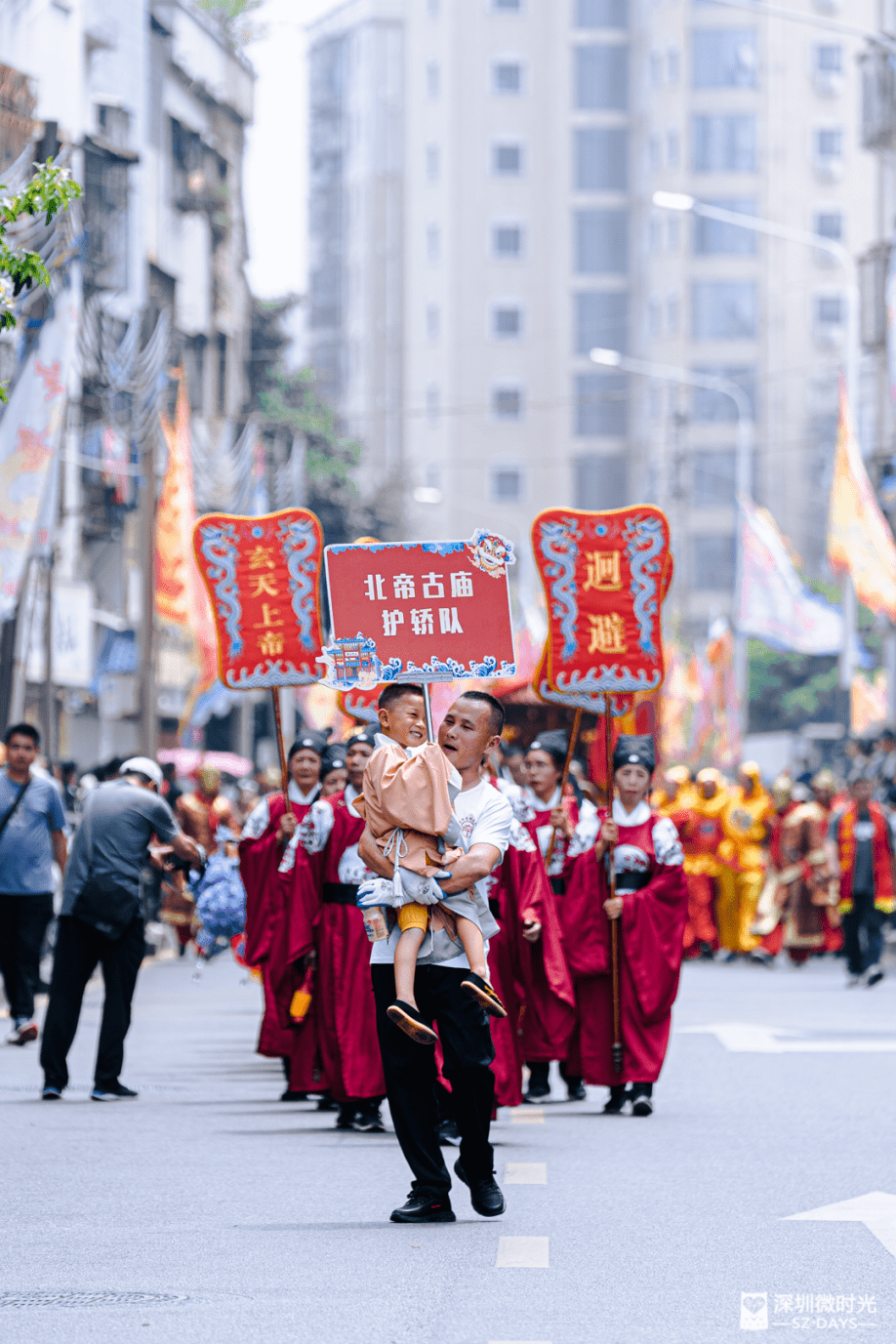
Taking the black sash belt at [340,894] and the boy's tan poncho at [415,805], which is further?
the black sash belt at [340,894]

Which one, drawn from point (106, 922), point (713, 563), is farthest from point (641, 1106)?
point (713, 563)

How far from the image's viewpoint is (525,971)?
1187 cm

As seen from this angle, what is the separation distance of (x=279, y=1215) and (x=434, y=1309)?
1.80 metres

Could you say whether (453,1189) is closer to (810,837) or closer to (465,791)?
(465,791)

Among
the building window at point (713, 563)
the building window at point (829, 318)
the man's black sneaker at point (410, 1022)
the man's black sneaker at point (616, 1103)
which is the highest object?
the building window at point (829, 318)

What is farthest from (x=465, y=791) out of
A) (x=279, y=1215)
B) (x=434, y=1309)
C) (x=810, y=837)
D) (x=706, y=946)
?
(x=706, y=946)

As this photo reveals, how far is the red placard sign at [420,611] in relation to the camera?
366 inches

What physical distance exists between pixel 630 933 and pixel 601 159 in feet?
266

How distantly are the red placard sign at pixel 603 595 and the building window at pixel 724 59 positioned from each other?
251 feet

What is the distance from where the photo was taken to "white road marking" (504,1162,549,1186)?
383 inches

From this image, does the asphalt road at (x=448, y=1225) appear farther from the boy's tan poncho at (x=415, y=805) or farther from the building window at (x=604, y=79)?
the building window at (x=604, y=79)

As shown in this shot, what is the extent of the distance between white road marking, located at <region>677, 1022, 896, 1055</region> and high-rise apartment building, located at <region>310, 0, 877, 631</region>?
200 ft

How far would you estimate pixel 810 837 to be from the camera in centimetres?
2592

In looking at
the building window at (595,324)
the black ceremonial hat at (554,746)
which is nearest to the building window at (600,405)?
the building window at (595,324)
